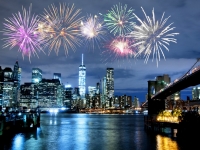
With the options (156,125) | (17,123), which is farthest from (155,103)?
(17,123)

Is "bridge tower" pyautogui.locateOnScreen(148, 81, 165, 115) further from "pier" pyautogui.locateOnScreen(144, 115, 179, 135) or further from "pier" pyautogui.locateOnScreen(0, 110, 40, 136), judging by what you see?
"pier" pyautogui.locateOnScreen(0, 110, 40, 136)

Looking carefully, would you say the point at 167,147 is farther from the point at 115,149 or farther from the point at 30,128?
the point at 30,128

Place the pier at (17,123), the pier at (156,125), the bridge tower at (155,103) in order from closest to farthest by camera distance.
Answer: the pier at (17,123) → the pier at (156,125) → the bridge tower at (155,103)

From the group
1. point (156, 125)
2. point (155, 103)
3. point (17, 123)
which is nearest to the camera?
point (17, 123)

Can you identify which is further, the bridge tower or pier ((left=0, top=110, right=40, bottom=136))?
the bridge tower

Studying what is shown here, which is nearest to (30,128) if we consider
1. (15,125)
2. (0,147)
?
(15,125)

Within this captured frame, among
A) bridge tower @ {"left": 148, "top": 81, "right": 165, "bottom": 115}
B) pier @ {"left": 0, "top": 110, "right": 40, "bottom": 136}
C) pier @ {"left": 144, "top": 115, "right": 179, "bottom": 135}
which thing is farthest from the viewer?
bridge tower @ {"left": 148, "top": 81, "right": 165, "bottom": 115}

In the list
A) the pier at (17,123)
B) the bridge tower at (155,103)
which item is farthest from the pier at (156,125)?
the pier at (17,123)

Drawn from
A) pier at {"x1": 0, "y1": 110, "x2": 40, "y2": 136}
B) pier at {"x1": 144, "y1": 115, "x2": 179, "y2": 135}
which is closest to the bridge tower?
pier at {"x1": 144, "y1": 115, "x2": 179, "y2": 135}

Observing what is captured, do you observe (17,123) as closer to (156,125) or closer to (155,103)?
(156,125)

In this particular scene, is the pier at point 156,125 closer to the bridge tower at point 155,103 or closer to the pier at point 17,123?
the bridge tower at point 155,103

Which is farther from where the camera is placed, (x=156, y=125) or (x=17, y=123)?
(x=156, y=125)
